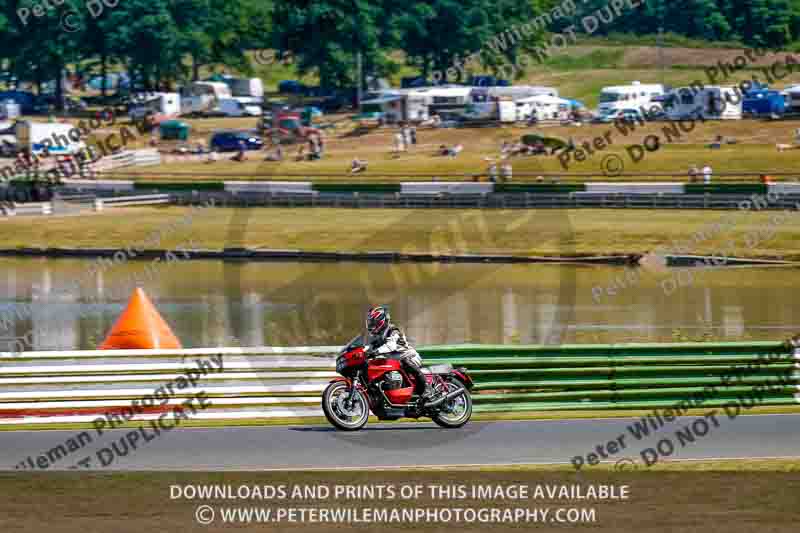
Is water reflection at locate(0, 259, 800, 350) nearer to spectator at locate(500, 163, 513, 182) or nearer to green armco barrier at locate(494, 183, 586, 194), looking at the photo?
green armco barrier at locate(494, 183, 586, 194)

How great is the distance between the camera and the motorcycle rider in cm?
1407

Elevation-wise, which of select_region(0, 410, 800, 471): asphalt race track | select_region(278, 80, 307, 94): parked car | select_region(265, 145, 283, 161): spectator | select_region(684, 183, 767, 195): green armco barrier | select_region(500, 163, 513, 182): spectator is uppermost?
select_region(0, 410, 800, 471): asphalt race track

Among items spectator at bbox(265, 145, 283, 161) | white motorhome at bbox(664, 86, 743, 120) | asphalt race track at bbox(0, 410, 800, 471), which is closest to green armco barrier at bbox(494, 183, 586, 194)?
spectator at bbox(265, 145, 283, 161)

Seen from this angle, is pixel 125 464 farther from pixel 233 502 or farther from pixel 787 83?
pixel 787 83

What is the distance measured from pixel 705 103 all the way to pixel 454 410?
56331 mm

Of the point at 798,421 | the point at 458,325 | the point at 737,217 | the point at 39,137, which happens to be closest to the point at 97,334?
the point at 458,325

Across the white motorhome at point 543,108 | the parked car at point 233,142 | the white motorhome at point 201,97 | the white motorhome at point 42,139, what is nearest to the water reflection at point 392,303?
the parked car at point 233,142

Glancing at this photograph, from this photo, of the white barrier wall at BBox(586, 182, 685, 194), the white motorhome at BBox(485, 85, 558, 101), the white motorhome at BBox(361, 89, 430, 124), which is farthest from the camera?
the white motorhome at BBox(485, 85, 558, 101)

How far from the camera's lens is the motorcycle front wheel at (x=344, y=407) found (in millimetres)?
14273

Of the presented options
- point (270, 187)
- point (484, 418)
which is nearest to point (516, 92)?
point (270, 187)

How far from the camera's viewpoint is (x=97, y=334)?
26891mm

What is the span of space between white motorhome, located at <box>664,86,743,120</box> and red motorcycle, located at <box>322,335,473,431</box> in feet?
182

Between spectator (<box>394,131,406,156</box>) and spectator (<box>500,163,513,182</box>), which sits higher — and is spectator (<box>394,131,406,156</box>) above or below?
below

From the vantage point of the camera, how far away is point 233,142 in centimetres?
7244
